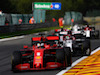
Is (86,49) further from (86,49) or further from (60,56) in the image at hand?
(60,56)

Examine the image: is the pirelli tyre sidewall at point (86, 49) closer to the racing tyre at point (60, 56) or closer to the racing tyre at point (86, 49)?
the racing tyre at point (86, 49)

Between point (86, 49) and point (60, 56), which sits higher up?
point (60, 56)

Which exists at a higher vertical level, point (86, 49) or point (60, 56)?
point (60, 56)

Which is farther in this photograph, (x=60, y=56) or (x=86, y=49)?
(x=86, y=49)

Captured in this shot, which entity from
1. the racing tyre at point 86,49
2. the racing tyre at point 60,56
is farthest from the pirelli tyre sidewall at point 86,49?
the racing tyre at point 60,56

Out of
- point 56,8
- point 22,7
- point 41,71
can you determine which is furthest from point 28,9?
point 41,71

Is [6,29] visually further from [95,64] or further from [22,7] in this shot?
[22,7]

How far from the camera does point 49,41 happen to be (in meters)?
14.3

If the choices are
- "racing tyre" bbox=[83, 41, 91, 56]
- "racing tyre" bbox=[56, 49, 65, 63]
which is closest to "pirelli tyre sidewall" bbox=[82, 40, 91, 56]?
"racing tyre" bbox=[83, 41, 91, 56]

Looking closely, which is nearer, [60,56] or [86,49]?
[60,56]

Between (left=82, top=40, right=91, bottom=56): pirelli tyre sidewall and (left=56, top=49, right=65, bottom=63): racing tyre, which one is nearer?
(left=56, top=49, right=65, bottom=63): racing tyre

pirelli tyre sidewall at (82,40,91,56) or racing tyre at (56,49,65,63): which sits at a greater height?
racing tyre at (56,49,65,63)

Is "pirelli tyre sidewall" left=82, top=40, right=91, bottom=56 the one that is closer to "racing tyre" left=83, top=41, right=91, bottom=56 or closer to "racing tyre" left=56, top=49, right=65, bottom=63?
"racing tyre" left=83, top=41, right=91, bottom=56

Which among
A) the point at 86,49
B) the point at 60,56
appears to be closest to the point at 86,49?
the point at 86,49
